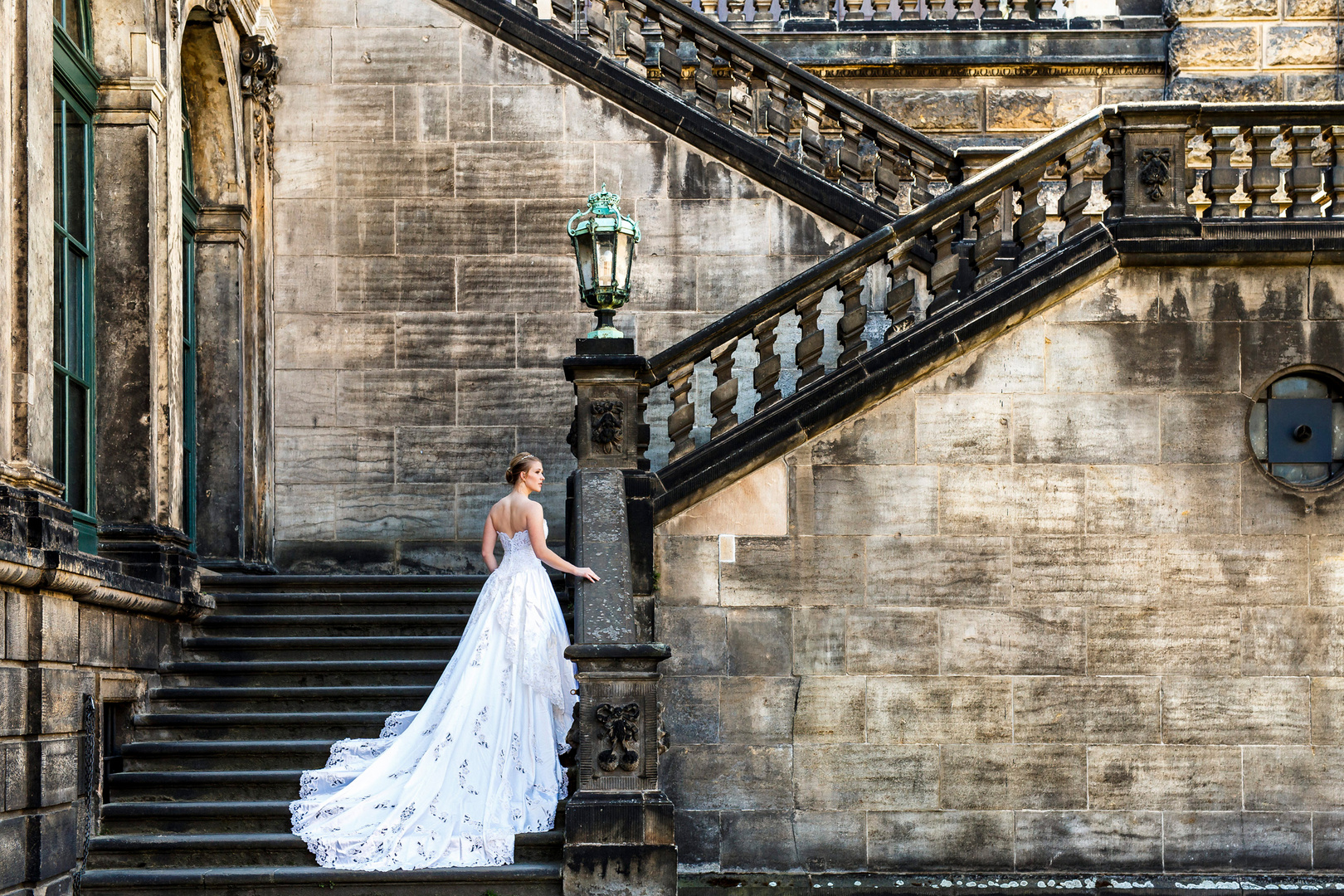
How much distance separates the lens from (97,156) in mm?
9016

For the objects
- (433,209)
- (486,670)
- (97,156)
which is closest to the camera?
(486,670)

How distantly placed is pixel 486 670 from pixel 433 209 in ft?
16.4

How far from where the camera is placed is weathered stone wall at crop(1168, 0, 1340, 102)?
14.6m

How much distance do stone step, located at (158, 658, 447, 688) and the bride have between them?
28.6 inches

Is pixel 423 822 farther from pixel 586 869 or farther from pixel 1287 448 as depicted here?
pixel 1287 448

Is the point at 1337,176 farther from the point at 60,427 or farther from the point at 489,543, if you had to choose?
the point at 60,427

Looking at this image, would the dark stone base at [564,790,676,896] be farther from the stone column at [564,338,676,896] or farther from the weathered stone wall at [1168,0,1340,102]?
the weathered stone wall at [1168,0,1340,102]

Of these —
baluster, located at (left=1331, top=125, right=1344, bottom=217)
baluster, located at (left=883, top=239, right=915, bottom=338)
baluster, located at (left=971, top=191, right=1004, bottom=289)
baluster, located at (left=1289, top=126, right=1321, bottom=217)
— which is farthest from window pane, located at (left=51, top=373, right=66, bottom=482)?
baluster, located at (left=1331, top=125, right=1344, bottom=217)

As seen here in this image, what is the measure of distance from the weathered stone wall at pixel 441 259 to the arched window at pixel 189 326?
0.90 metres

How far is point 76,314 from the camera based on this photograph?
28.2ft

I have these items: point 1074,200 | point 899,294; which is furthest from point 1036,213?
point 899,294

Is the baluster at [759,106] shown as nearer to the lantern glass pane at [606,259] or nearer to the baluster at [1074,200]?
the baluster at [1074,200]

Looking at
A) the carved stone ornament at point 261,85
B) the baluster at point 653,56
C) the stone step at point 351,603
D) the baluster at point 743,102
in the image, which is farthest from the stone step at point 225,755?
the baluster at point 653,56

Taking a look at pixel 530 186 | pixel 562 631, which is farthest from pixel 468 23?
pixel 562 631
